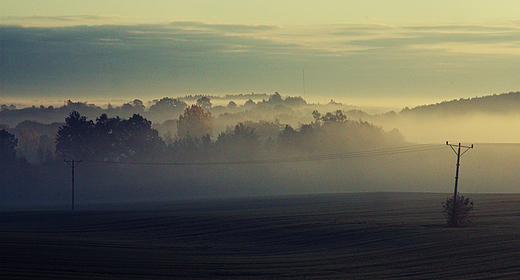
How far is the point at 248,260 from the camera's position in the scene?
3972 centimetres

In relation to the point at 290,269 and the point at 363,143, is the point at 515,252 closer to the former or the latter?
the point at 290,269

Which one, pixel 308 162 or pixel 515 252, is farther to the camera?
pixel 308 162

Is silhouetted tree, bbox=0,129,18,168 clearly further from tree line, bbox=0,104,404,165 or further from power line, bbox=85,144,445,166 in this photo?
power line, bbox=85,144,445,166

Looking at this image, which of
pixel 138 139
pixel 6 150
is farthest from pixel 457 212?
pixel 6 150

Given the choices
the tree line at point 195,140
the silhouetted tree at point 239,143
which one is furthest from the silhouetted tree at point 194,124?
the silhouetted tree at point 239,143

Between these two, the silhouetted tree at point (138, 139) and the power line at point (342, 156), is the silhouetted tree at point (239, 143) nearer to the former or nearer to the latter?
the power line at point (342, 156)

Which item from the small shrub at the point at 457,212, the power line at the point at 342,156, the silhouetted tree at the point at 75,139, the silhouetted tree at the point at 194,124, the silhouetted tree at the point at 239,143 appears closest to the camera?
the small shrub at the point at 457,212

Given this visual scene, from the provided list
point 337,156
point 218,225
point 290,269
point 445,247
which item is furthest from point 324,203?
point 337,156

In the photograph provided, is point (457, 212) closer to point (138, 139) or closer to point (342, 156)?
point (138, 139)

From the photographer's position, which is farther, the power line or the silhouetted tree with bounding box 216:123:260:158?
the silhouetted tree with bounding box 216:123:260:158

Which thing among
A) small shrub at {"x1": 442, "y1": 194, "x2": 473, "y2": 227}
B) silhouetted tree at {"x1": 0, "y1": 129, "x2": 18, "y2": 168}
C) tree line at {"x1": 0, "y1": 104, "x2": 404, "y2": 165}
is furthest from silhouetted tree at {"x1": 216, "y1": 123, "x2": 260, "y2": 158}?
small shrub at {"x1": 442, "y1": 194, "x2": 473, "y2": 227}

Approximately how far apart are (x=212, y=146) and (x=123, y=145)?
24.8m

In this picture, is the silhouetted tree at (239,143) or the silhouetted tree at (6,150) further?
the silhouetted tree at (239,143)

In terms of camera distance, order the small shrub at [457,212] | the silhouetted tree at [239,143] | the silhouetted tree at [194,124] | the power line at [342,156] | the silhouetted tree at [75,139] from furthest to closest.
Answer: the silhouetted tree at [194,124] → the silhouetted tree at [239,143] → the power line at [342,156] → the silhouetted tree at [75,139] → the small shrub at [457,212]
